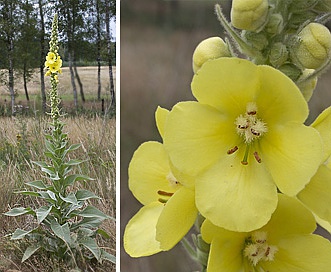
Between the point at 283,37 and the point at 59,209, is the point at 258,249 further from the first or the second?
the point at 59,209

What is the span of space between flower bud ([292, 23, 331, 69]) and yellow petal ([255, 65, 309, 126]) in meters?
0.06

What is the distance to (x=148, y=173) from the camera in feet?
1.93

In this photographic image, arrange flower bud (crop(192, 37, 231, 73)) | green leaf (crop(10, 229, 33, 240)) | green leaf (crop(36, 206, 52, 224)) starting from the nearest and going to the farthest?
flower bud (crop(192, 37, 231, 73))
green leaf (crop(36, 206, 52, 224))
green leaf (crop(10, 229, 33, 240))

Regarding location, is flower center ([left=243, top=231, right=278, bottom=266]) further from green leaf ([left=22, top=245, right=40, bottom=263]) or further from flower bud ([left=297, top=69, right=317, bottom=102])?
green leaf ([left=22, top=245, right=40, bottom=263])

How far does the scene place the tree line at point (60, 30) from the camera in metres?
1.87

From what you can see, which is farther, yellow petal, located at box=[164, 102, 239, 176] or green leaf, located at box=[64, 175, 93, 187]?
green leaf, located at box=[64, 175, 93, 187]

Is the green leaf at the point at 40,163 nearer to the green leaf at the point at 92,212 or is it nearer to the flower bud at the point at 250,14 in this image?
the green leaf at the point at 92,212

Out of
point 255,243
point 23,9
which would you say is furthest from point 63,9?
point 255,243

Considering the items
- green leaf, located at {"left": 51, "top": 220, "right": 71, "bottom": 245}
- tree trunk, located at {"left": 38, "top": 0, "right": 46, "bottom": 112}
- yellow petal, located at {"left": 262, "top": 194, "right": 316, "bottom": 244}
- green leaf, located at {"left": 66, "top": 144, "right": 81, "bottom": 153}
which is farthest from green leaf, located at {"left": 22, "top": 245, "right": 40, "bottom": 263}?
yellow petal, located at {"left": 262, "top": 194, "right": 316, "bottom": 244}

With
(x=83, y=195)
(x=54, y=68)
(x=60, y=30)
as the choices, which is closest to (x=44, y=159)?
(x=83, y=195)

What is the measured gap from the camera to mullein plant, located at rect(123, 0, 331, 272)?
463mm

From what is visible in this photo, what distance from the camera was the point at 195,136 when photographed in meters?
0.49

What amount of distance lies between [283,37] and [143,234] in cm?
24

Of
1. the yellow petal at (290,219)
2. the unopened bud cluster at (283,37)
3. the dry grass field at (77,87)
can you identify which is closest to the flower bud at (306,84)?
the unopened bud cluster at (283,37)
